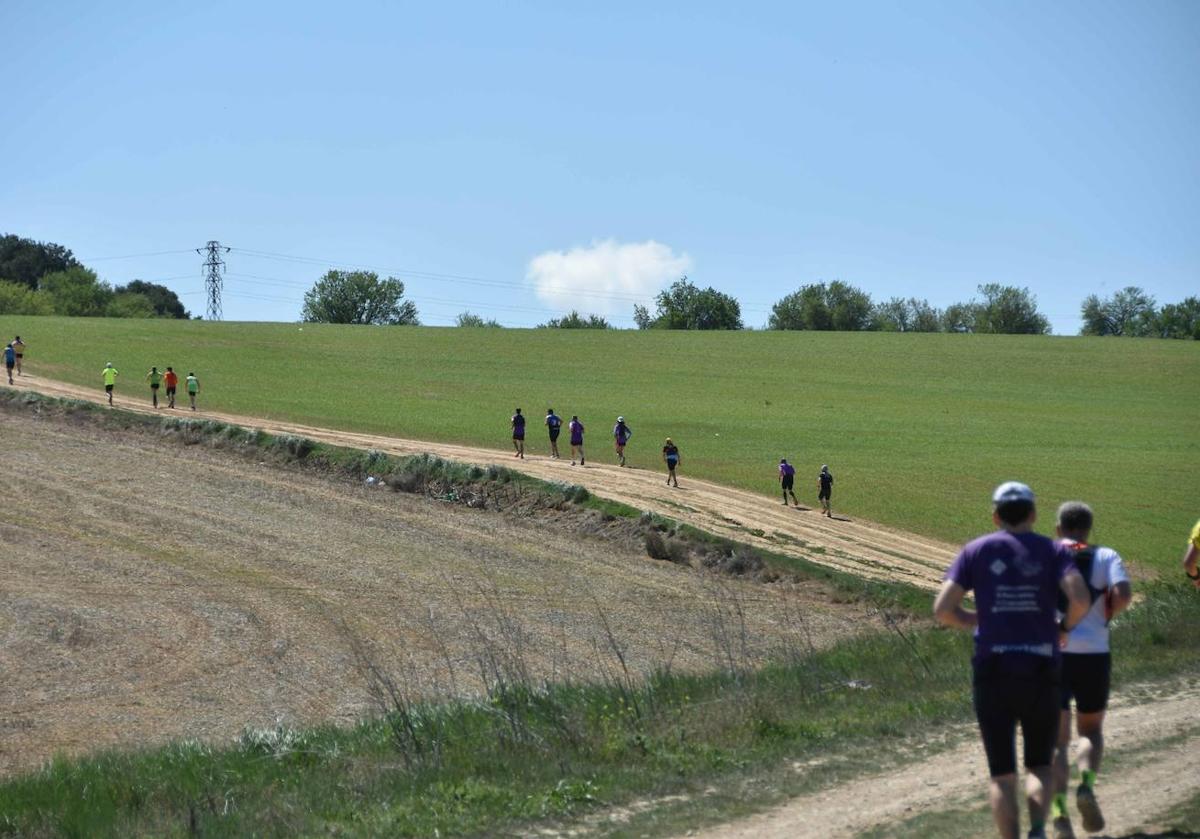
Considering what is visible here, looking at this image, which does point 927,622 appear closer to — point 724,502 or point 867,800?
point 724,502

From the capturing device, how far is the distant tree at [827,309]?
149 metres

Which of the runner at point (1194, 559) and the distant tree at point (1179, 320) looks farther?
the distant tree at point (1179, 320)

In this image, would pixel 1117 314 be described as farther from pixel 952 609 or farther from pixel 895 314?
pixel 952 609

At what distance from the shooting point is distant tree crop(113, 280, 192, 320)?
136750mm

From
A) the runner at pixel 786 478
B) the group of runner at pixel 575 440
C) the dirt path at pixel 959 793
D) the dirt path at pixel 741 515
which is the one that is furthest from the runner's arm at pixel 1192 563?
the group of runner at pixel 575 440

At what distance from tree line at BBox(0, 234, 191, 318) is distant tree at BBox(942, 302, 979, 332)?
89965 millimetres

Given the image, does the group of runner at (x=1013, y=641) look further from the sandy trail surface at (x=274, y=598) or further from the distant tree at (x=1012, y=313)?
the distant tree at (x=1012, y=313)

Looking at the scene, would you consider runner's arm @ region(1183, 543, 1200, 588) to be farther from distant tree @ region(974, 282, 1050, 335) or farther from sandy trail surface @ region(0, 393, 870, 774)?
distant tree @ region(974, 282, 1050, 335)

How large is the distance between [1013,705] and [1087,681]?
5.23 feet

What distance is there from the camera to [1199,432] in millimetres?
55906

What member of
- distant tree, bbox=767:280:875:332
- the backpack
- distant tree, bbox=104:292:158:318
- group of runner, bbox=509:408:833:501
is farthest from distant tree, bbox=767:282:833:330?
the backpack

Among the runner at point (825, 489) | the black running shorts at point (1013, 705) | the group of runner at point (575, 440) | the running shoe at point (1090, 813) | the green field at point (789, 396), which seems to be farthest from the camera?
the green field at point (789, 396)

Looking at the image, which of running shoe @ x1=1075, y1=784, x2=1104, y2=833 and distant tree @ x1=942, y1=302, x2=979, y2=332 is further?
distant tree @ x1=942, y1=302, x2=979, y2=332

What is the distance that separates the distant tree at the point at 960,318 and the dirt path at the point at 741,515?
4700 inches
